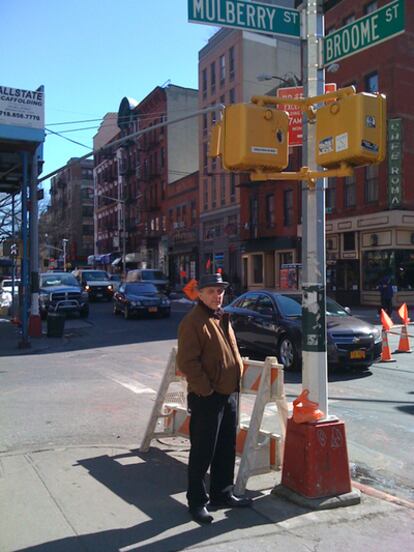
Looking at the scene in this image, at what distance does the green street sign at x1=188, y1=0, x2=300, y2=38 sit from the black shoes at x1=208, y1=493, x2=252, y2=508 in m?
3.84

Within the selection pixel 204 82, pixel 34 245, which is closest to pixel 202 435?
pixel 34 245

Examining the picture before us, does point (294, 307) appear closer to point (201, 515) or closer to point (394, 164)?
point (201, 515)

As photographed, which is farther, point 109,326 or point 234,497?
point 109,326

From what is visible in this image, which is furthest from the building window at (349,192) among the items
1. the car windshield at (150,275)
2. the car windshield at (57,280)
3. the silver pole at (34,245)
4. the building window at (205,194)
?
the silver pole at (34,245)

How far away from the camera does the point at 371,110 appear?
4.34m

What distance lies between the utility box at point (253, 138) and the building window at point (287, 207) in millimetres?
32744

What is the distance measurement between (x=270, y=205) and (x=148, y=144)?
24.8 metres

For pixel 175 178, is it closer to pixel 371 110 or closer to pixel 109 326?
pixel 109 326

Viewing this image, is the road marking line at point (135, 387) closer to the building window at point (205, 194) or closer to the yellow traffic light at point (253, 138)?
the yellow traffic light at point (253, 138)

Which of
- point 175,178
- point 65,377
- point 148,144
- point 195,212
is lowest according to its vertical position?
point 65,377

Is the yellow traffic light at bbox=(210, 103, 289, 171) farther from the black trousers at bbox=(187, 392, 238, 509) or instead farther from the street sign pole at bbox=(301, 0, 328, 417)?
the black trousers at bbox=(187, 392, 238, 509)

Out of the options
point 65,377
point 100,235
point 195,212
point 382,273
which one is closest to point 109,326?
point 65,377

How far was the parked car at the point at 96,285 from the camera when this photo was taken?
34025 millimetres

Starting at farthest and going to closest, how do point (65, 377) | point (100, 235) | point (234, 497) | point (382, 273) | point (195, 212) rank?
point (100, 235) → point (195, 212) → point (382, 273) → point (65, 377) → point (234, 497)
